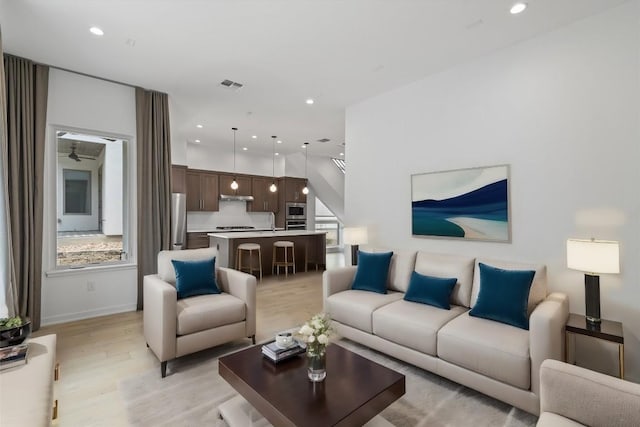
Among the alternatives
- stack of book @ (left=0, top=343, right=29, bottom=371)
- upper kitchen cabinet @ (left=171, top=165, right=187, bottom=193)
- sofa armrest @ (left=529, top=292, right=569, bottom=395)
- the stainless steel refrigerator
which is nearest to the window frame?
stack of book @ (left=0, top=343, right=29, bottom=371)

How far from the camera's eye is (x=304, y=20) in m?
2.80

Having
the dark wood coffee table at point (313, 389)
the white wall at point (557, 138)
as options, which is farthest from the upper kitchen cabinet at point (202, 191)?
the dark wood coffee table at point (313, 389)

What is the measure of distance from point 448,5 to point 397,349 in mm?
3036

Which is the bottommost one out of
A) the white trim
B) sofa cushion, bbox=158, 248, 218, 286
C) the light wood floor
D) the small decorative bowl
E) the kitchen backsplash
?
the light wood floor

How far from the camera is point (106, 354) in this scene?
2957 millimetres

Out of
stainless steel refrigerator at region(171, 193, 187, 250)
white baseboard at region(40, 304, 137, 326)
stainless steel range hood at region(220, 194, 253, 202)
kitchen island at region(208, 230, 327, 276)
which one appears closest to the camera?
white baseboard at region(40, 304, 137, 326)

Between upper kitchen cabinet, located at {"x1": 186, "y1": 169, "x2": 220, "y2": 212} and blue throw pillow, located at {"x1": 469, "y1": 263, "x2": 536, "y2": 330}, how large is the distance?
22.6 feet

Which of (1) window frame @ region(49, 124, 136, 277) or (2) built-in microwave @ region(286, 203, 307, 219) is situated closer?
(1) window frame @ region(49, 124, 136, 277)

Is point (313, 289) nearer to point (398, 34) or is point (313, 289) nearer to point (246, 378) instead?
point (246, 378)

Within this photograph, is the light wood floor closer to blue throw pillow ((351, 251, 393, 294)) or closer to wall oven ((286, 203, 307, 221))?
blue throw pillow ((351, 251, 393, 294))

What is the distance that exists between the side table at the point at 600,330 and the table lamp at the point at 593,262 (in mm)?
71

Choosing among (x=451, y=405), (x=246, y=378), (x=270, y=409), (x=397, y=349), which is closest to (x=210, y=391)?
(x=246, y=378)

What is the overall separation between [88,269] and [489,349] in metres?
4.68

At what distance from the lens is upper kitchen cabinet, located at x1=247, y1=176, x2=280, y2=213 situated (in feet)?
29.0
